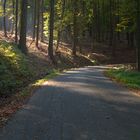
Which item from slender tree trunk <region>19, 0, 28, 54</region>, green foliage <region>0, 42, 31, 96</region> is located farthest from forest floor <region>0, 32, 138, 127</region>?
slender tree trunk <region>19, 0, 28, 54</region>

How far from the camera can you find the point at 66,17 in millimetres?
51719

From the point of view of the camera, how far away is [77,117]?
12008 mm

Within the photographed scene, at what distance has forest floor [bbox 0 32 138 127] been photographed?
18487 millimetres

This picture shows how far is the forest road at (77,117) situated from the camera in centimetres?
992

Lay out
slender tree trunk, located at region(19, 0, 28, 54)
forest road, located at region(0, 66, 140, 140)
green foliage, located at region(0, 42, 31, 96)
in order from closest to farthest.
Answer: forest road, located at region(0, 66, 140, 140), green foliage, located at region(0, 42, 31, 96), slender tree trunk, located at region(19, 0, 28, 54)

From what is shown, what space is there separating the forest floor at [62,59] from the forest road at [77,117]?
135 cm

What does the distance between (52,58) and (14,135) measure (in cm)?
3059

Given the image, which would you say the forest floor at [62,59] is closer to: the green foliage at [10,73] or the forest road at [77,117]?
the green foliage at [10,73]

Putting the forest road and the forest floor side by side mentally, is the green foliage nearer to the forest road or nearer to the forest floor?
the forest floor

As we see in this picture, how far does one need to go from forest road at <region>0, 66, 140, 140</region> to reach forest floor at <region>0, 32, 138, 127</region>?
53.2 inches

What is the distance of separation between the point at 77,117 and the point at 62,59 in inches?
1273

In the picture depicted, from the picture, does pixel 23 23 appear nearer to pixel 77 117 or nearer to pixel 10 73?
pixel 10 73

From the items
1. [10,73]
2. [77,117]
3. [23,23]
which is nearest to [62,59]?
[23,23]

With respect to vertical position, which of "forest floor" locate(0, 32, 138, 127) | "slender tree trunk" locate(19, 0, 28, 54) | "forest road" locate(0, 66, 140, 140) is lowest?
"forest floor" locate(0, 32, 138, 127)
